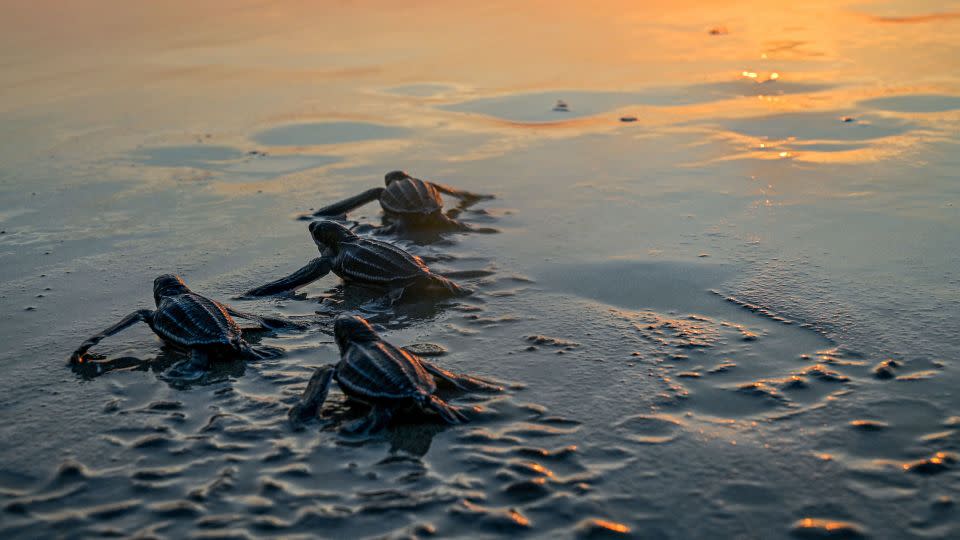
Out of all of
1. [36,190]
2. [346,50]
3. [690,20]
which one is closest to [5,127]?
[36,190]

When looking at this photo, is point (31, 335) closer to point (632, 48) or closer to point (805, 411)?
point (805, 411)

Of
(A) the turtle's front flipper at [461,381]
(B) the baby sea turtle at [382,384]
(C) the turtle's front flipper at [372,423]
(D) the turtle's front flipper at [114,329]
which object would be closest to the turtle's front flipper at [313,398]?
(B) the baby sea turtle at [382,384]

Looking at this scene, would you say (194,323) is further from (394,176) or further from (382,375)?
(394,176)

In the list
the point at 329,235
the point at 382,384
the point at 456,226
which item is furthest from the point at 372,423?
the point at 456,226

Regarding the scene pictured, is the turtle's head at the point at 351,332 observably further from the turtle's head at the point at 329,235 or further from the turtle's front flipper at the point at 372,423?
the turtle's head at the point at 329,235

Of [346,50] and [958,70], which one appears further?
[346,50]
